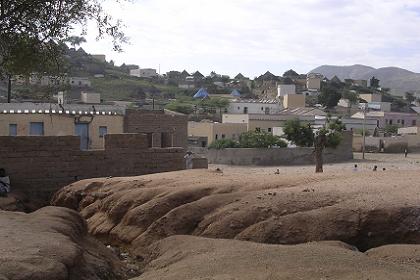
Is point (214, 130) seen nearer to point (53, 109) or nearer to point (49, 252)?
point (53, 109)

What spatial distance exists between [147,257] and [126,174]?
A: 811cm

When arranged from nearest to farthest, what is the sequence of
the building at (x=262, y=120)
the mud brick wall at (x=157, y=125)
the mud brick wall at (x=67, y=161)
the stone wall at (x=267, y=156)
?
the mud brick wall at (x=67, y=161), the mud brick wall at (x=157, y=125), the stone wall at (x=267, y=156), the building at (x=262, y=120)

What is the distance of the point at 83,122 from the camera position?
104 feet

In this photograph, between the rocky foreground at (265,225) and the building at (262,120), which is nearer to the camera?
the rocky foreground at (265,225)

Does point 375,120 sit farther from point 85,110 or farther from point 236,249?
point 236,249

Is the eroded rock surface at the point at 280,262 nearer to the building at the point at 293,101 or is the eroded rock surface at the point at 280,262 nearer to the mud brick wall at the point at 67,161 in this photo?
the mud brick wall at the point at 67,161

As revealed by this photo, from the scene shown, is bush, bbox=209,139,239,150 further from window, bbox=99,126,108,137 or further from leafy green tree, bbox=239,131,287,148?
window, bbox=99,126,108,137

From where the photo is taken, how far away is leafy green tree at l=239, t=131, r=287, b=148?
50.7 metres

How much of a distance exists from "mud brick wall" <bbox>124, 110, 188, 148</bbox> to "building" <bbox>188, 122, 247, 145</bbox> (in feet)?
71.2

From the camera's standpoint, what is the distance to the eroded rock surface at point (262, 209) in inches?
374

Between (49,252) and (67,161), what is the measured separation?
31.6 ft

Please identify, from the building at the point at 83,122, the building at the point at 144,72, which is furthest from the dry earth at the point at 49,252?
the building at the point at 144,72

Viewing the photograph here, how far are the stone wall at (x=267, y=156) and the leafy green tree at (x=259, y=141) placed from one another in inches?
72.3

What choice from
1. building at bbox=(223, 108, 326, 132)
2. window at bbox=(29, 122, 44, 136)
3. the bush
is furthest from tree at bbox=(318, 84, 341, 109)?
window at bbox=(29, 122, 44, 136)
